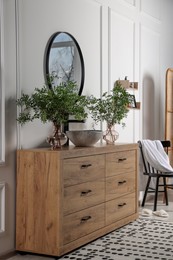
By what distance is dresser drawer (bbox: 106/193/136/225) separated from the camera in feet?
14.6

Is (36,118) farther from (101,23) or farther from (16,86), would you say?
(101,23)

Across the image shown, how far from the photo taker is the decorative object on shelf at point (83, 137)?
4.18 metres

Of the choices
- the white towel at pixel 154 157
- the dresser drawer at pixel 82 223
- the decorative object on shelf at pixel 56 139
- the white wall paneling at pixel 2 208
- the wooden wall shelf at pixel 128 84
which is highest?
the wooden wall shelf at pixel 128 84

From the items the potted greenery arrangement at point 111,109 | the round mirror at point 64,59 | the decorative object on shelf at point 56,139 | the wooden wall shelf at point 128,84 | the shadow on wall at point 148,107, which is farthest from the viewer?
the shadow on wall at point 148,107

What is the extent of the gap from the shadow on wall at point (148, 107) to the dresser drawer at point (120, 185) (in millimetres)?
1514

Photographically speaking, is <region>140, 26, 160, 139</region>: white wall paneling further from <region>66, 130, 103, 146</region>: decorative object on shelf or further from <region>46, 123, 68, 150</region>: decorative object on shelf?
<region>46, 123, 68, 150</region>: decorative object on shelf

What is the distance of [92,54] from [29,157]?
176 cm

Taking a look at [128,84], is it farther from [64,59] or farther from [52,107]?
[52,107]

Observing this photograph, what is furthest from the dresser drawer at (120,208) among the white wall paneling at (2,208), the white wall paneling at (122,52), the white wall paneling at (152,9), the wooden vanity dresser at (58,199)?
the white wall paneling at (152,9)

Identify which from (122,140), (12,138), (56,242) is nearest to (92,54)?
(122,140)

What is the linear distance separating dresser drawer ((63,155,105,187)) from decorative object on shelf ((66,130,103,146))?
0.50 ft

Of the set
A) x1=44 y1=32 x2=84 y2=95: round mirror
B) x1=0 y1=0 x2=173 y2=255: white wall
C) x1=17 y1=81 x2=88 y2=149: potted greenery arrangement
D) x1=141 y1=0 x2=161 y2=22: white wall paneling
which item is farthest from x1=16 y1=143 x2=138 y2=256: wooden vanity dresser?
x1=141 y1=0 x2=161 y2=22: white wall paneling

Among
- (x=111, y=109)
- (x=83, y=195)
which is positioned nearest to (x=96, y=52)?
(x=111, y=109)

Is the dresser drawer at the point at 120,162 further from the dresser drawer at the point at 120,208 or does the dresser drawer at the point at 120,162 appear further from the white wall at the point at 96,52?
the white wall at the point at 96,52
